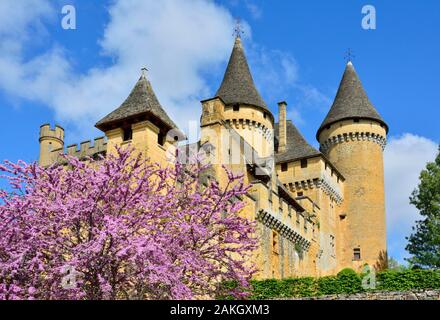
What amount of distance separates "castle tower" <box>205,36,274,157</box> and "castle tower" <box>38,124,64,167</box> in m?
9.19

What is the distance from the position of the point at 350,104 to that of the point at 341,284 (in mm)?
24780

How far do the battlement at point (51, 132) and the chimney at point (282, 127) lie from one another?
556 inches

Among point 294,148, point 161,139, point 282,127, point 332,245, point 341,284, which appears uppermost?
point 282,127

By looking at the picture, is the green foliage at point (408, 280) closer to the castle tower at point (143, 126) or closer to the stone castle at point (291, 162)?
the stone castle at point (291, 162)

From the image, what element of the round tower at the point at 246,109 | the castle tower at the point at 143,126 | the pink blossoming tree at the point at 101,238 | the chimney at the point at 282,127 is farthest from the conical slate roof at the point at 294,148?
the pink blossoming tree at the point at 101,238

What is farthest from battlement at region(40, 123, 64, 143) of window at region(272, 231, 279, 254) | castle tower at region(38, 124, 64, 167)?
window at region(272, 231, 279, 254)

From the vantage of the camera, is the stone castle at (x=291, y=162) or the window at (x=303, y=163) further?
the window at (x=303, y=163)

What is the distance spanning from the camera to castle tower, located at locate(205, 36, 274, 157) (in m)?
39.8

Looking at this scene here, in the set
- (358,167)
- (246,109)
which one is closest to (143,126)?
(246,109)

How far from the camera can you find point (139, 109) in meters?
22.7

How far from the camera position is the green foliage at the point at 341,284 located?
76.5 feet

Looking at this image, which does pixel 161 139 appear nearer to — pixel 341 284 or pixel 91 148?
pixel 341 284
